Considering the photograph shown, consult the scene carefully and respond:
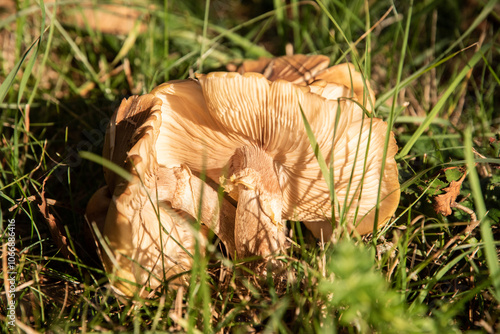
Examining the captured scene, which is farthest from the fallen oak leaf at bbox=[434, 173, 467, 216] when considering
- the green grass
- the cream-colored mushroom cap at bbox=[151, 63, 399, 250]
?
the cream-colored mushroom cap at bbox=[151, 63, 399, 250]

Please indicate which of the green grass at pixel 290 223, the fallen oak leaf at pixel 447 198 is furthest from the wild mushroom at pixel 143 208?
the fallen oak leaf at pixel 447 198

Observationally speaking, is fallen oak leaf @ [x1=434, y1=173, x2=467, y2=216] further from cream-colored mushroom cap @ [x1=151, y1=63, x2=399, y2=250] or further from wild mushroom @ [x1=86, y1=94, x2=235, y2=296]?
wild mushroom @ [x1=86, y1=94, x2=235, y2=296]

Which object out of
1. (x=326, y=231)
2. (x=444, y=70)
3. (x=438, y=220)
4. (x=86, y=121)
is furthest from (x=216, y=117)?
(x=444, y=70)

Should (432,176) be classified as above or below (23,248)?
above

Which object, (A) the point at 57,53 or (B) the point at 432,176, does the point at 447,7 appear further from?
(A) the point at 57,53

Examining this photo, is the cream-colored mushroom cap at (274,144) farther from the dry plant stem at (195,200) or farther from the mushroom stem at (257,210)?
the dry plant stem at (195,200)
